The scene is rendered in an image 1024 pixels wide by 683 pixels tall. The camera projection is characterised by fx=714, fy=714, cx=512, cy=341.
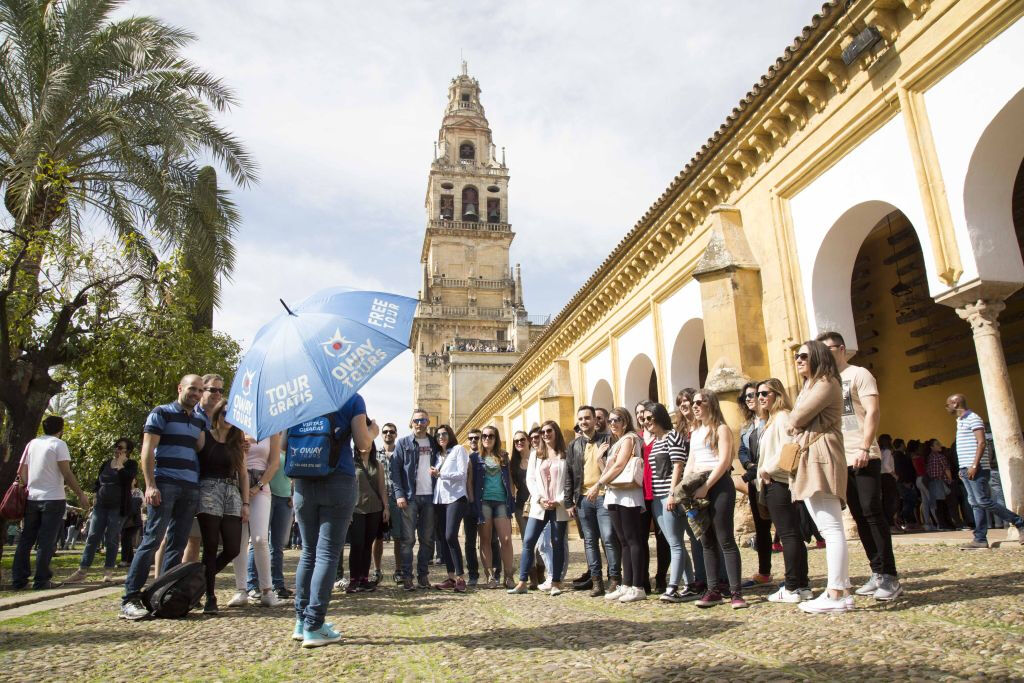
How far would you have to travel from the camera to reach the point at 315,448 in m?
4.33

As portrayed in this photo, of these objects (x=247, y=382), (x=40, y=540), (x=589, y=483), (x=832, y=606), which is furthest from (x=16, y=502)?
(x=832, y=606)

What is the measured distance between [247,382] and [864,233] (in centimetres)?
926

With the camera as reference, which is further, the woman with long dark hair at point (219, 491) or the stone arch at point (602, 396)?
the stone arch at point (602, 396)

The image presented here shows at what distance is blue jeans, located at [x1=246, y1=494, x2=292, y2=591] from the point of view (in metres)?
7.12

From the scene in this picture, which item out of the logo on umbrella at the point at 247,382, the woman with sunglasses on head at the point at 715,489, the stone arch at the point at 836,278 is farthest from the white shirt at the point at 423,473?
the stone arch at the point at 836,278

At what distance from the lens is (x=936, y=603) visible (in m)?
4.64

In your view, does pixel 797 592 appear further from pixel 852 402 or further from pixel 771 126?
pixel 771 126

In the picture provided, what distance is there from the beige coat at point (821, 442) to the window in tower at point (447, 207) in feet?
201

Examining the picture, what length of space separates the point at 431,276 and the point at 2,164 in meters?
51.1

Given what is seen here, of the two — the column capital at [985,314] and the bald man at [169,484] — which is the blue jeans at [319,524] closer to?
the bald man at [169,484]

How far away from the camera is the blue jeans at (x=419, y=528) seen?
7.86 m

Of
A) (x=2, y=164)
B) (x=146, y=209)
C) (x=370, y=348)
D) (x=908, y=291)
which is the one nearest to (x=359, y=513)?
(x=370, y=348)

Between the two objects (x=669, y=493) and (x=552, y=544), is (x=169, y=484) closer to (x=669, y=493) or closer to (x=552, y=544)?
(x=552, y=544)

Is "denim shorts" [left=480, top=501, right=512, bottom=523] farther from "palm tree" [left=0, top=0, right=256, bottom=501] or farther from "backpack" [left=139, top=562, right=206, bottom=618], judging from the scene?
"palm tree" [left=0, top=0, right=256, bottom=501]
